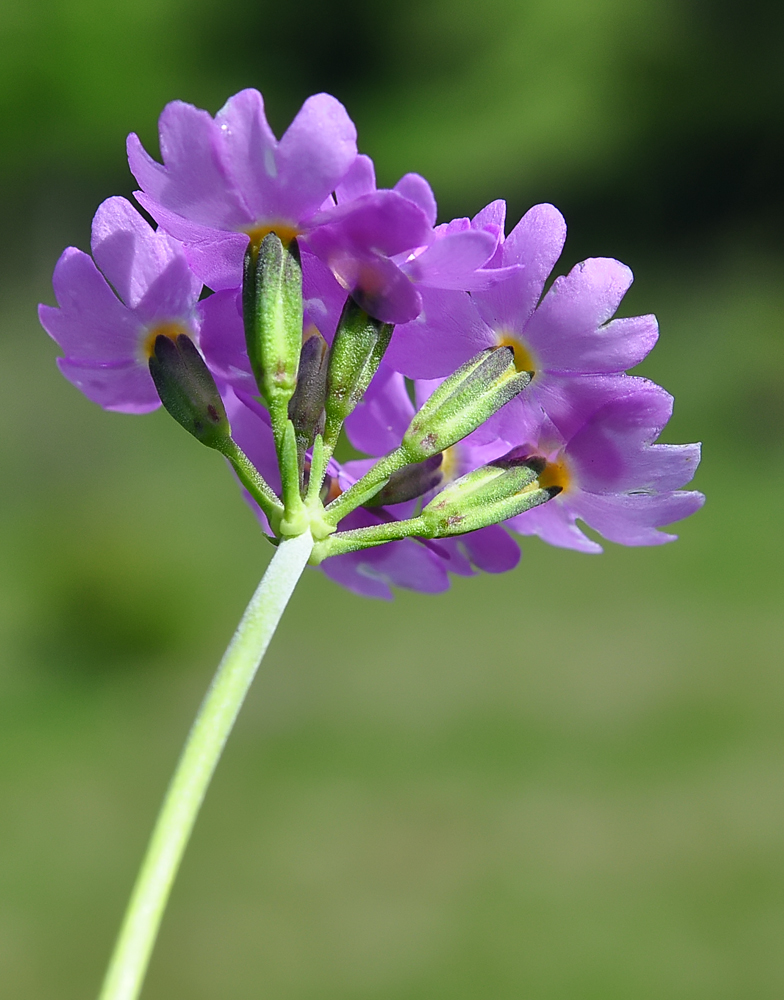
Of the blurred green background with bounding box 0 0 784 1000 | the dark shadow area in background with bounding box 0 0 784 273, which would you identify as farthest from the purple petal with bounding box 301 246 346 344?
the dark shadow area in background with bounding box 0 0 784 273

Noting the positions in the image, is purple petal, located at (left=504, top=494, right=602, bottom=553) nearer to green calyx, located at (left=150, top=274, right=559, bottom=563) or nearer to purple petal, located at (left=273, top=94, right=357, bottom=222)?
green calyx, located at (left=150, top=274, right=559, bottom=563)

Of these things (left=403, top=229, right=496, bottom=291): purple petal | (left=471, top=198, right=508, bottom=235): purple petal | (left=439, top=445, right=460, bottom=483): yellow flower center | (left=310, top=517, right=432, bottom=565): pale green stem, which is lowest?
(left=310, top=517, right=432, bottom=565): pale green stem

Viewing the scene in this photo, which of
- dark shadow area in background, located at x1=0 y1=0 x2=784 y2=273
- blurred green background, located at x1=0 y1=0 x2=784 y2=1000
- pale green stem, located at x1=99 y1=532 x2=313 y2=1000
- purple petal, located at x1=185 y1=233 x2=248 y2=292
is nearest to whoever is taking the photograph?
pale green stem, located at x1=99 y1=532 x2=313 y2=1000

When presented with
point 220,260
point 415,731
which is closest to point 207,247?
point 220,260

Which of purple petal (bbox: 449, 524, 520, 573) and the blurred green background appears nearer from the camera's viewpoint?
purple petal (bbox: 449, 524, 520, 573)

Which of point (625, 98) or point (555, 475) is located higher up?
point (625, 98)

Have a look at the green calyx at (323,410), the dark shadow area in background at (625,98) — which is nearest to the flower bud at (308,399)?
the green calyx at (323,410)

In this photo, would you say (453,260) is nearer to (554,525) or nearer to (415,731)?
(554,525)
